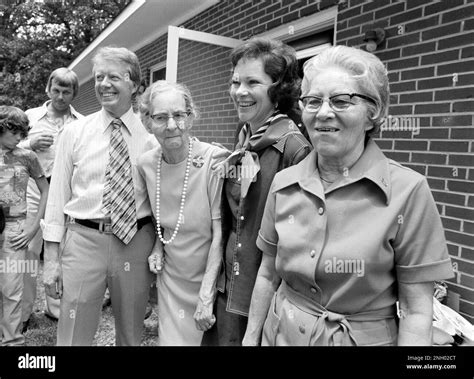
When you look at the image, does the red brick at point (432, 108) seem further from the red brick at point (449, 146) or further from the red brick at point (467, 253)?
the red brick at point (467, 253)

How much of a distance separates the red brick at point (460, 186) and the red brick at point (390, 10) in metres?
1.13

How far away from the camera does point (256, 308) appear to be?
131 centimetres

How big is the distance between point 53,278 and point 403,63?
2317 mm

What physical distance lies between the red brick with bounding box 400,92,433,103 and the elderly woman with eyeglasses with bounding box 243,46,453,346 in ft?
4.71

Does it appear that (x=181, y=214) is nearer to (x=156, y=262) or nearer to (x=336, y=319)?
(x=156, y=262)

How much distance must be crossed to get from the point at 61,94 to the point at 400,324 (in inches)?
106

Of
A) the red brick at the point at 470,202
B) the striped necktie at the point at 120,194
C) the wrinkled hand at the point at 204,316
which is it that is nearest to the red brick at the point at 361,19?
the red brick at the point at 470,202

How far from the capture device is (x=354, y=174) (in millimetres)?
1081

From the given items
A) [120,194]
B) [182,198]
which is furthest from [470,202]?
[120,194]

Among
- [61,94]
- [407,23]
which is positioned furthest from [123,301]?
[407,23]

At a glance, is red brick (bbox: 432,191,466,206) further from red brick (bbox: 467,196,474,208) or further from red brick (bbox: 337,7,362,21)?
red brick (bbox: 337,7,362,21)
